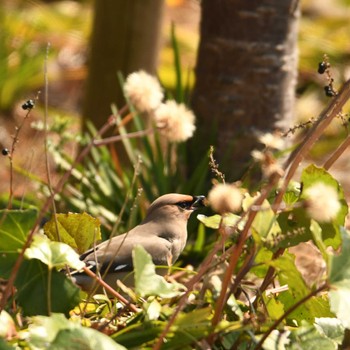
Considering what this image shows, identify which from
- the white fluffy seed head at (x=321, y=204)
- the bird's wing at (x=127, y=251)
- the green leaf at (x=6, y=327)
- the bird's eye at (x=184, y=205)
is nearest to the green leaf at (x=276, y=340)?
the white fluffy seed head at (x=321, y=204)

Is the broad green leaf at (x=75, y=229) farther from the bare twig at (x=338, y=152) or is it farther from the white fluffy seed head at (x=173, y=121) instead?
the bare twig at (x=338, y=152)

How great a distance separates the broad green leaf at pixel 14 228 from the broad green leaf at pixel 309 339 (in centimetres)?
70

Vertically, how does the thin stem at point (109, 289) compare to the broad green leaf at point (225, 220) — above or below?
below

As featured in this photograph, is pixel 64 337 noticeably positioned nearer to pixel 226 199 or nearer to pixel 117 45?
pixel 226 199

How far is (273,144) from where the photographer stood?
2.38m

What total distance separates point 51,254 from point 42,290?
0.69 feet

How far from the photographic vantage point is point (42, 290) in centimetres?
250

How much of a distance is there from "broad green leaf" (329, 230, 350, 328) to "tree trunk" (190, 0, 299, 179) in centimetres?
272

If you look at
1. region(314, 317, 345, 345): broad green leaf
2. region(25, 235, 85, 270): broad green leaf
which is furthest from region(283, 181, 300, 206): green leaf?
region(25, 235, 85, 270): broad green leaf

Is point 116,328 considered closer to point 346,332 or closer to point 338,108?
point 346,332

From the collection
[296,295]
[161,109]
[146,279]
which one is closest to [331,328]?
[296,295]

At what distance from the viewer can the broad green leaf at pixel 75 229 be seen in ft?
8.91

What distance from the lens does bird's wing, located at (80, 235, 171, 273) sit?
124 inches

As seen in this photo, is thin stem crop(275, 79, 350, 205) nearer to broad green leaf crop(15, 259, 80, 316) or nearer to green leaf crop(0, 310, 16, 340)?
broad green leaf crop(15, 259, 80, 316)
